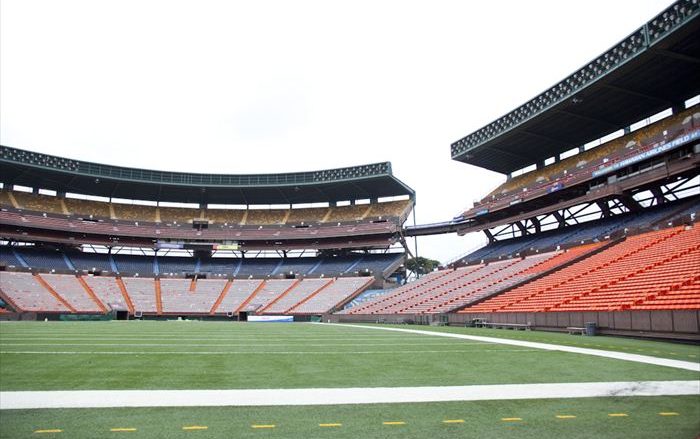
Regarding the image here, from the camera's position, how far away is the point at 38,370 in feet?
29.6

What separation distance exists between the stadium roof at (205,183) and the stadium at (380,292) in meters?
0.28

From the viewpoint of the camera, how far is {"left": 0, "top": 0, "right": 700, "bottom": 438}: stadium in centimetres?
605

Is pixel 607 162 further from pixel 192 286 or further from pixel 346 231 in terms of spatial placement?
pixel 192 286

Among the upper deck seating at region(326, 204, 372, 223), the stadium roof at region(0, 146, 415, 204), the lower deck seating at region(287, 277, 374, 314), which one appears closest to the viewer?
the lower deck seating at region(287, 277, 374, 314)

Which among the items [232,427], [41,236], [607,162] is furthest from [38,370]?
[41,236]

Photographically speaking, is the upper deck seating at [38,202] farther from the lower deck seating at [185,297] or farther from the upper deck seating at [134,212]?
the lower deck seating at [185,297]

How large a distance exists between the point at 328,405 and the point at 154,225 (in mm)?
55429

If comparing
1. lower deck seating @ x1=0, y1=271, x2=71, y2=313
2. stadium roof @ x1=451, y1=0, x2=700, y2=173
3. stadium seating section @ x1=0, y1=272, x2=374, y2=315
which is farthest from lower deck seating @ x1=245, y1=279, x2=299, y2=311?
stadium roof @ x1=451, y1=0, x2=700, y2=173

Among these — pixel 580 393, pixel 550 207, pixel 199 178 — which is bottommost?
pixel 580 393

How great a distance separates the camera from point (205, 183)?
187 feet

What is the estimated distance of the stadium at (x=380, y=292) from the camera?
605 cm

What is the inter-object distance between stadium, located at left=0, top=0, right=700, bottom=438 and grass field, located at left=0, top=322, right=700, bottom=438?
0.17ft

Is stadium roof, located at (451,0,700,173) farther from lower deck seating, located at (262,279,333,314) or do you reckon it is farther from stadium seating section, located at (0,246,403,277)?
lower deck seating, located at (262,279,333,314)

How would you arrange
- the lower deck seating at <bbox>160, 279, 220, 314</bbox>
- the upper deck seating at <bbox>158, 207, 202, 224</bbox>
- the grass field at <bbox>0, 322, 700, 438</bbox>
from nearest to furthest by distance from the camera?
the grass field at <bbox>0, 322, 700, 438</bbox>
the lower deck seating at <bbox>160, 279, 220, 314</bbox>
the upper deck seating at <bbox>158, 207, 202, 224</bbox>
